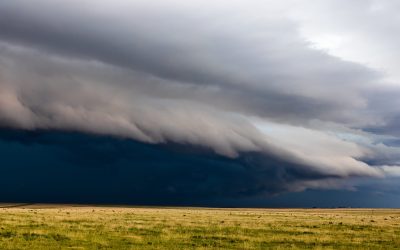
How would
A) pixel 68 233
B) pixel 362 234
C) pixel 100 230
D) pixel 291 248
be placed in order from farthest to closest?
pixel 362 234
pixel 100 230
pixel 68 233
pixel 291 248

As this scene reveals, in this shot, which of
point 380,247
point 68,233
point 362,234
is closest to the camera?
point 380,247

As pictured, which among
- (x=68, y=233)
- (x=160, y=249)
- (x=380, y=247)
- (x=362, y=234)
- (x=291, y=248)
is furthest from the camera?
(x=362, y=234)

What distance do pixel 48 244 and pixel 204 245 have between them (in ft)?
37.8

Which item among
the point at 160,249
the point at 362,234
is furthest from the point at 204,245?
the point at 362,234

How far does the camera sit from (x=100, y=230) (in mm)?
45812

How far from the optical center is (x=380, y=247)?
38094 millimetres

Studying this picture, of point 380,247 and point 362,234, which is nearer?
point 380,247

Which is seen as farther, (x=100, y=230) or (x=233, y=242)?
(x=100, y=230)

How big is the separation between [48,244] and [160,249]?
27.7 ft

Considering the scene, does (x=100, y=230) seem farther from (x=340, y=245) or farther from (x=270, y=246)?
(x=340, y=245)

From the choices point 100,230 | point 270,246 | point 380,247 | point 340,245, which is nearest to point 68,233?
point 100,230

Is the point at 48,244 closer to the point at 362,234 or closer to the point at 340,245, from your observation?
the point at 340,245

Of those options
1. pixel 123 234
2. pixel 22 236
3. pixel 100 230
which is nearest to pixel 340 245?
pixel 123 234

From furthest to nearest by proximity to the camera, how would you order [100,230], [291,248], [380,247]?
1. [100,230]
2. [380,247]
3. [291,248]
